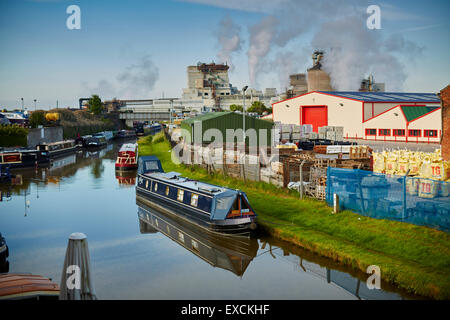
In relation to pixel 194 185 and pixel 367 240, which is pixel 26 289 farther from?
pixel 194 185

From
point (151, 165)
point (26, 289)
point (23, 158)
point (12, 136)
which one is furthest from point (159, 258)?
point (12, 136)

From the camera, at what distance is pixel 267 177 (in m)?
23.3

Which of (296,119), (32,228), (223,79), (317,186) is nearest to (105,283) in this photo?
(32,228)

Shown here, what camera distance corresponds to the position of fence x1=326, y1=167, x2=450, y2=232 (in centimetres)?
1412

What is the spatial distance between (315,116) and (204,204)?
147 feet

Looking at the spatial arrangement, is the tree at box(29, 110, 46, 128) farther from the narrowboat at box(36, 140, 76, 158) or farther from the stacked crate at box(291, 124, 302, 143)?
the stacked crate at box(291, 124, 302, 143)

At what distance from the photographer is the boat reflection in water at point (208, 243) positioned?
51.4ft

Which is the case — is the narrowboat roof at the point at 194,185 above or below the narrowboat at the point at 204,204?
above

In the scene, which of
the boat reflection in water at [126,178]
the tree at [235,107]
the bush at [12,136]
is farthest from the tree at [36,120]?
the tree at [235,107]

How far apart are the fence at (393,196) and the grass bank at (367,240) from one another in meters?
0.33

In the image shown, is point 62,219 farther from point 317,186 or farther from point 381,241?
point 381,241

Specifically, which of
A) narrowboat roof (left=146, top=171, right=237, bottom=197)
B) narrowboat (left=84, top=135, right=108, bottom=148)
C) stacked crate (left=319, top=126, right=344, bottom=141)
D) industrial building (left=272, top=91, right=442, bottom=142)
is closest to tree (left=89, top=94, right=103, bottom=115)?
narrowboat (left=84, top=135, right=108, bottom=148)

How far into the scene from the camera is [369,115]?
5475 cm

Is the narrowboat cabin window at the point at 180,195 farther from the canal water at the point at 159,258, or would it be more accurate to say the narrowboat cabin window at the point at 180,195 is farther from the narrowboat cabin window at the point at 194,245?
the narrowboat cabin window at the point at 194,245
